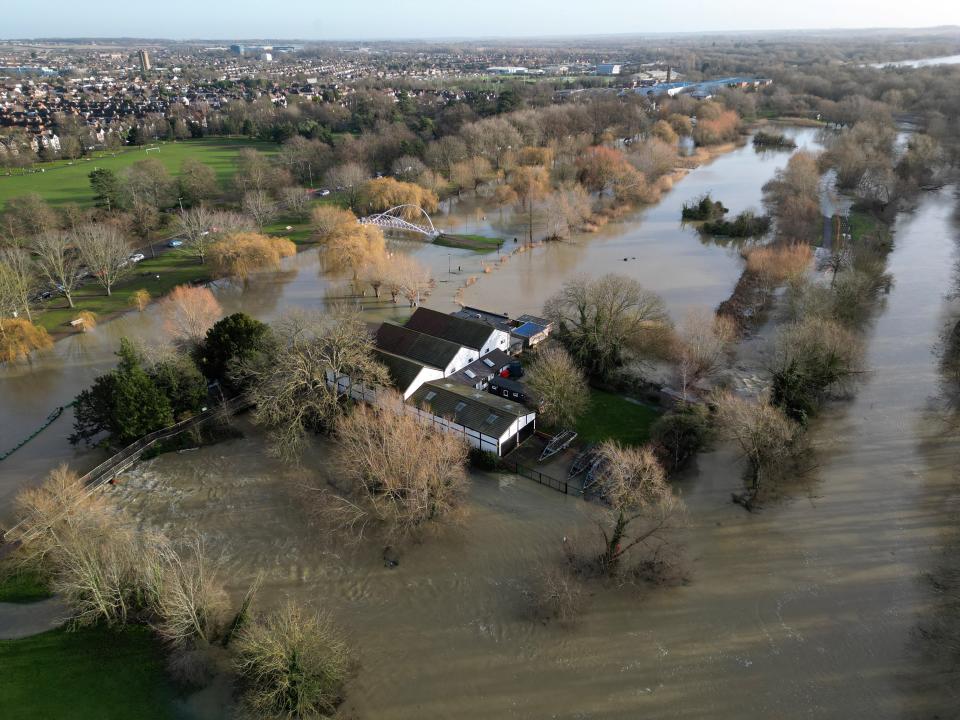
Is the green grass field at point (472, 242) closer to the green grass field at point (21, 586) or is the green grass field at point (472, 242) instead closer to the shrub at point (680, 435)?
the shrub at point (680, 435)

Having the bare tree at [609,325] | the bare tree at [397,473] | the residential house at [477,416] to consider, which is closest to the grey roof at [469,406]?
the residential house at [477,416]

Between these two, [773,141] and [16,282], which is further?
[773,141]

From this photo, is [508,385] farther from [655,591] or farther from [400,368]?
[655,591]

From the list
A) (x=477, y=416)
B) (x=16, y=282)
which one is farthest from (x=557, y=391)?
(x=16, y=282)

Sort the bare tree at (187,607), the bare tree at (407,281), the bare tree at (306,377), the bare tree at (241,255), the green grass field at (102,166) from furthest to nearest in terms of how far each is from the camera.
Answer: the green grass field at (102,166) < the bare tree at (241,255) < the bare tree at (407,281) < the bare tree at (306,377) < the bare tree at (187,607)

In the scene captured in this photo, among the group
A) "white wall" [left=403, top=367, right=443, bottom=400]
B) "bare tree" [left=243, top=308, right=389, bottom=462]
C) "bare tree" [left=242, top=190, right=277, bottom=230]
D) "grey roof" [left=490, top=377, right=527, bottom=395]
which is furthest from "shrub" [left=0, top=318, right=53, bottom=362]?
"grey roof" [left=490, top=377, right=527, bottom=395]

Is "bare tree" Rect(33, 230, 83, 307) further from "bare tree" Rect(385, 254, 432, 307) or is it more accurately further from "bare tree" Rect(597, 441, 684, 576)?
"bare tree" Rect(597, 441, 684, 576)
